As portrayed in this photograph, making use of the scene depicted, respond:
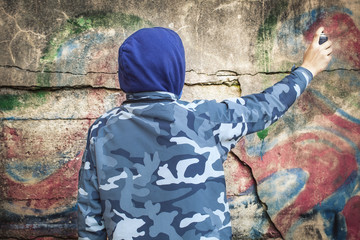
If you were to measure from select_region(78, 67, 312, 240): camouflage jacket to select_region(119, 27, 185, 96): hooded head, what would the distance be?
4cm

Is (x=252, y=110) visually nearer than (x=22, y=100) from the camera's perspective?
Yes

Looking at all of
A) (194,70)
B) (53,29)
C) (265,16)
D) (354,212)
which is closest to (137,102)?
(194,70)

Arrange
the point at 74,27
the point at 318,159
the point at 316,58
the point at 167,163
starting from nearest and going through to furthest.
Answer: the point at 167,163, the point at 316,58, the point at 74,27, the point at 318,159

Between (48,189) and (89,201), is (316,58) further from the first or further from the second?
(48,189)

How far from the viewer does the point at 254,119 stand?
1.08 meters

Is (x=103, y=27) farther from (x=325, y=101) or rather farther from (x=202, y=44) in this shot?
(x=325, y=101)

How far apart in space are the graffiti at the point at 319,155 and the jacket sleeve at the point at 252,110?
0.89 metres

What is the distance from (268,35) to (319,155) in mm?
834

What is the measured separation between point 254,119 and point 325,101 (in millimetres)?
1156

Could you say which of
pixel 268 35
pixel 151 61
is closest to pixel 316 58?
pixel 151 61

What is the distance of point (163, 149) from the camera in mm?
1022

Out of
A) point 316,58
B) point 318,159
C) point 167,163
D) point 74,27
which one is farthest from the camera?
point 318,159

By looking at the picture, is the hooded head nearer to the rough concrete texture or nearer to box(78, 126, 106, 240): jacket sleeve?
box(78, 126, 106, 240): jacket sleeve

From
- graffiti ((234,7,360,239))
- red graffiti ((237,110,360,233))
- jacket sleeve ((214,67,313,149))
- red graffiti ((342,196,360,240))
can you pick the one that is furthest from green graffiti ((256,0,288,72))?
red graffiti ((342,196,360,240))
